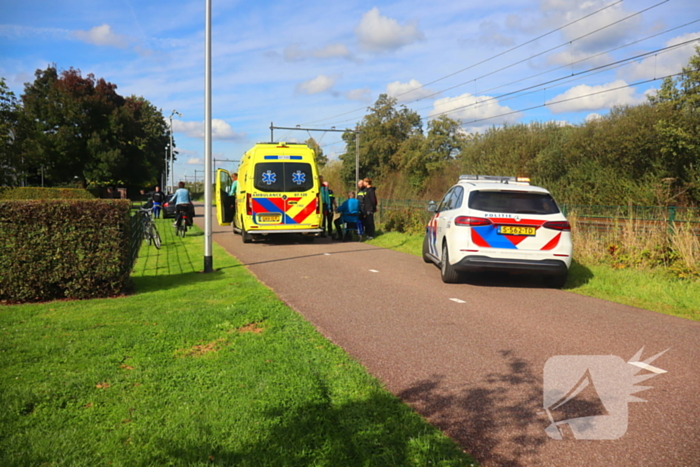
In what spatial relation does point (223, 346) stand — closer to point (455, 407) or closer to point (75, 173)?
point (455, 407)

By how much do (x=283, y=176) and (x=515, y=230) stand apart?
27.8 feet

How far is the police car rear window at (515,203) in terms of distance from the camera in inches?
336

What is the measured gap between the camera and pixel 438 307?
7.08 meters

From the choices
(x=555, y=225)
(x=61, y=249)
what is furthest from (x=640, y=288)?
(x=61, y=249)

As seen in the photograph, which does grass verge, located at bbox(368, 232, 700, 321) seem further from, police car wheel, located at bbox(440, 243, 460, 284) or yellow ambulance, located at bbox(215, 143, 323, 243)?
yellow ambulance, located at bbox(215, 143, 323, 243)

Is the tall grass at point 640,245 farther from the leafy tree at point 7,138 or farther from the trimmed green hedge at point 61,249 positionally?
the leafy tree at point 7,138

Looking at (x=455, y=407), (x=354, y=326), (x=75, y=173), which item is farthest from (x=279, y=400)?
(x=75, y=173)

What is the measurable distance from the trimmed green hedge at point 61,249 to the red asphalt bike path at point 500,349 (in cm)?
235

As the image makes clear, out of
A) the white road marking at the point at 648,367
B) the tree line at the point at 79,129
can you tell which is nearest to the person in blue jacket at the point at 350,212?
the white road marking at the point at 648,367

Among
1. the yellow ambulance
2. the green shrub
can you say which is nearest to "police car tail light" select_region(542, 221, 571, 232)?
Result: the yellow ambulance

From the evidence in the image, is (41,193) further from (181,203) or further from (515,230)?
(515,230)

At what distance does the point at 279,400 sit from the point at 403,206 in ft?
52.9

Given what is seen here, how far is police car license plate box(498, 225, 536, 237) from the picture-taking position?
8.38 metres

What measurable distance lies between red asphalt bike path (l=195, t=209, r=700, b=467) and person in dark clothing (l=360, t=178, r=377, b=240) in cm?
665
